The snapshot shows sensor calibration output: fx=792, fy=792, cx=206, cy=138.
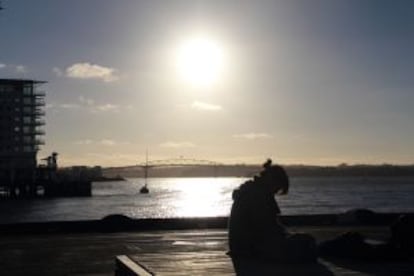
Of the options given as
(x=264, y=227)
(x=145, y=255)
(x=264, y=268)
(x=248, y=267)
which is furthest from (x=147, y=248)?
(x=264, y=268)

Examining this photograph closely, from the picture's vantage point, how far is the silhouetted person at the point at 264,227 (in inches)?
380

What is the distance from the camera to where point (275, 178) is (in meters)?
9.72

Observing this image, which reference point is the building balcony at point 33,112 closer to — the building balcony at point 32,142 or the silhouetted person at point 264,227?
the building balcony at point 32,142

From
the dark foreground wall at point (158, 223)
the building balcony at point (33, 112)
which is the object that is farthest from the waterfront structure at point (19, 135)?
the dark foreground wall at point (158, 223)

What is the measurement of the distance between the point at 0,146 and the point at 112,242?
152 metres

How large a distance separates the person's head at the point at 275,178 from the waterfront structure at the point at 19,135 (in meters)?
152

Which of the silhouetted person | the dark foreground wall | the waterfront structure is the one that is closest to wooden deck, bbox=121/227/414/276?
the silhouetted person

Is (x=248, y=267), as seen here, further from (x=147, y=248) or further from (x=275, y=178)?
(x=147, y=248)

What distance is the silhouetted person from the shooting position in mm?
9648

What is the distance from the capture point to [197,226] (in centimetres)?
2105

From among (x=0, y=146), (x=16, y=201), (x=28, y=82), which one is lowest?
(x=16, y=201)

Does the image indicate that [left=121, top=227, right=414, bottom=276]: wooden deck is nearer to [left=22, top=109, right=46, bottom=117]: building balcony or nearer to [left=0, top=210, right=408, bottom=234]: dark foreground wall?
[left=0, top=210, right=408, bottom=234]: dark foreground wall

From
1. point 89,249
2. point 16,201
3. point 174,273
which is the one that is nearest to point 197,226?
point 89,249

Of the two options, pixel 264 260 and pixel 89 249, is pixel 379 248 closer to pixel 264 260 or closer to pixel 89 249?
pixel 264 260
